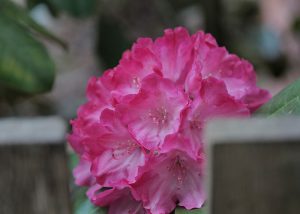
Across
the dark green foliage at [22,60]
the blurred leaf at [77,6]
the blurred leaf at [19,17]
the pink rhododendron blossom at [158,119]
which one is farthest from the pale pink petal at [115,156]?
the blurred leaf at [77,6]

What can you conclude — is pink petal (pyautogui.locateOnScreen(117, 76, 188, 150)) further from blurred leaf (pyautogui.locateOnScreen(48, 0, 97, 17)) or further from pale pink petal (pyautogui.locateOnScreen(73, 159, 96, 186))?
blurred leaf (pyautogui.locateOnScreen(48, 0, 97, 17))

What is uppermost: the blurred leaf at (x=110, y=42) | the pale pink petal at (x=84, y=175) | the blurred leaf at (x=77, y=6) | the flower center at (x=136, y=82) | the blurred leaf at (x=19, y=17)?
the blurred leaf at (x=110, y=42)

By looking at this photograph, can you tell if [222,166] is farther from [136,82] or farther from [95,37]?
[95,37]

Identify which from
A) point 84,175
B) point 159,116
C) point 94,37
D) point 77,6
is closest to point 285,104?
point 159,116

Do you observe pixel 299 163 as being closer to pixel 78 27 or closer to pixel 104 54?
pixel 104 54

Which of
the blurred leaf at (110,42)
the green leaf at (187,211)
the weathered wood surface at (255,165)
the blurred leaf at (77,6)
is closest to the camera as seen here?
the weathered wood surface at (255,165)

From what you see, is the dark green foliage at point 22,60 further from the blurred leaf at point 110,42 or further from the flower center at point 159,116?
the blurred leaf at point 110,42
